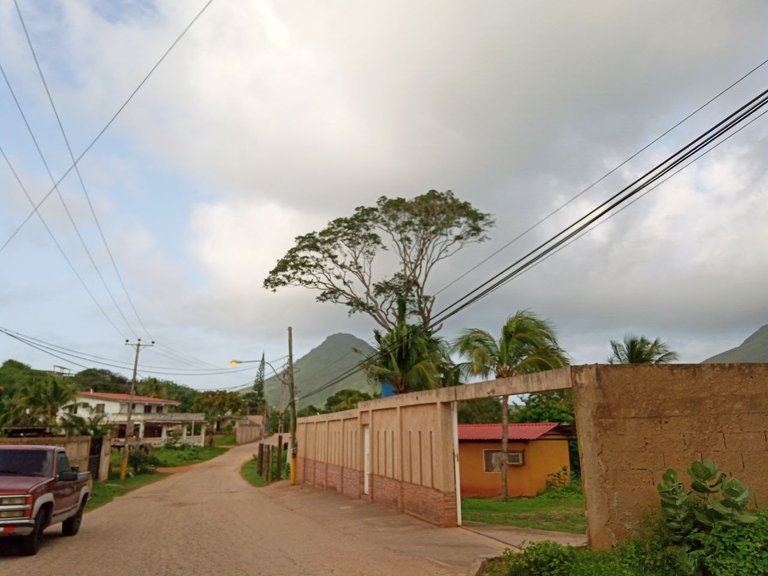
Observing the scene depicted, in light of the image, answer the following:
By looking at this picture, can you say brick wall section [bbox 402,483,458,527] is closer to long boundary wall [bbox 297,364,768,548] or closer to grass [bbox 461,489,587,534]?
grass [bbox 461,489,587,534]

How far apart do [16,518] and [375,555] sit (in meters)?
5.95

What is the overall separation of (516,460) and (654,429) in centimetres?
1568

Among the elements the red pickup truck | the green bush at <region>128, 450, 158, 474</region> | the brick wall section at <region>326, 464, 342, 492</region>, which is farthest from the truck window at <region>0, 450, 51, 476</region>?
the green bush at <region>128, 450, 158, 474</region>

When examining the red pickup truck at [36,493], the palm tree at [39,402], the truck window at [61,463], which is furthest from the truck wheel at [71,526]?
the palm tree at [39,402]

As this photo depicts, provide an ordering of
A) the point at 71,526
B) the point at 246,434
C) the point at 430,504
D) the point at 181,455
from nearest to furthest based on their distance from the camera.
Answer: the point at 71,526, the point at 430,504, the point at 181,455, the point at 246,434

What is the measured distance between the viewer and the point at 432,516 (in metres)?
13.1

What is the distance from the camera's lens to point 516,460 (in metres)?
23.4

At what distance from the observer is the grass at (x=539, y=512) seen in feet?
44.1

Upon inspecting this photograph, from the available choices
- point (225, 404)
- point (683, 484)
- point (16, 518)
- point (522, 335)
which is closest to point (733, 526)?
point (683, 484)

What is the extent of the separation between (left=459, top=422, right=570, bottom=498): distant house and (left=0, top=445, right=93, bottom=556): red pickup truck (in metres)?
15.4

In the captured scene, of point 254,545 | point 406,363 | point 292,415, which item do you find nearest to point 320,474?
point 292,415

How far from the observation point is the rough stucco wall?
8.23m

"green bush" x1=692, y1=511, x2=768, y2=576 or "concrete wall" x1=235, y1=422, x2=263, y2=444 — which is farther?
"concrete wall" x1=235, y1=422, x2=263, y2=444

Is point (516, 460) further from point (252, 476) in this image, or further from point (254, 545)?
point (252, 476)
